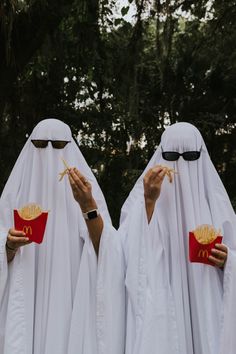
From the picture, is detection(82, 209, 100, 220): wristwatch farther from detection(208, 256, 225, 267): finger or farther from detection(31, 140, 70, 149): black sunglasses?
detection(208, 256, 225, 267): finger

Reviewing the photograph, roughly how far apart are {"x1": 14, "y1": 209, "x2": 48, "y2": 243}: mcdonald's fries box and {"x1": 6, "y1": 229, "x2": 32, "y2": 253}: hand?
0.02 metres

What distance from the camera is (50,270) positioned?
320 centimetres

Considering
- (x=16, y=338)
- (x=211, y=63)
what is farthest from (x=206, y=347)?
(x=211, y=63)

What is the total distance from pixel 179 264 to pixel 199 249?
0.84ft

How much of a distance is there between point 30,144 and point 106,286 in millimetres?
1041

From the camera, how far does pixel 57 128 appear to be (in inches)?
132

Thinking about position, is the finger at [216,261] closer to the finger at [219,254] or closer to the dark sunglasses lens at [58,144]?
the finger at [219,254]

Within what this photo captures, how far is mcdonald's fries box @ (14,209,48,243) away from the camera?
9.55 feet

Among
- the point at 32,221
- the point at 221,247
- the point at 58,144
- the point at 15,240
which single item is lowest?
the point at 221,247

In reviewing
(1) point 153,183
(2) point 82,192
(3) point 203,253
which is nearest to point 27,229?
(2) point 82,192

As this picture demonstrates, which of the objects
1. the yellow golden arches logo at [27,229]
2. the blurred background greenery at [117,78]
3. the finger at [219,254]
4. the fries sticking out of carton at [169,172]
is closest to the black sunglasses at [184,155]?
the fries sticking out of carton at [169,172]

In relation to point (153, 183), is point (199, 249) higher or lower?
lower

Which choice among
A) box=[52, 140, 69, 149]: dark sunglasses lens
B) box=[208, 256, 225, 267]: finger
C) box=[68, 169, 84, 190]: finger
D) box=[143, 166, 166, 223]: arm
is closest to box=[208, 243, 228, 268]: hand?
box=[208, 256, 225, 267]: finger

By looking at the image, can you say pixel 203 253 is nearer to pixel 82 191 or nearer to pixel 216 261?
pixel 216 261
